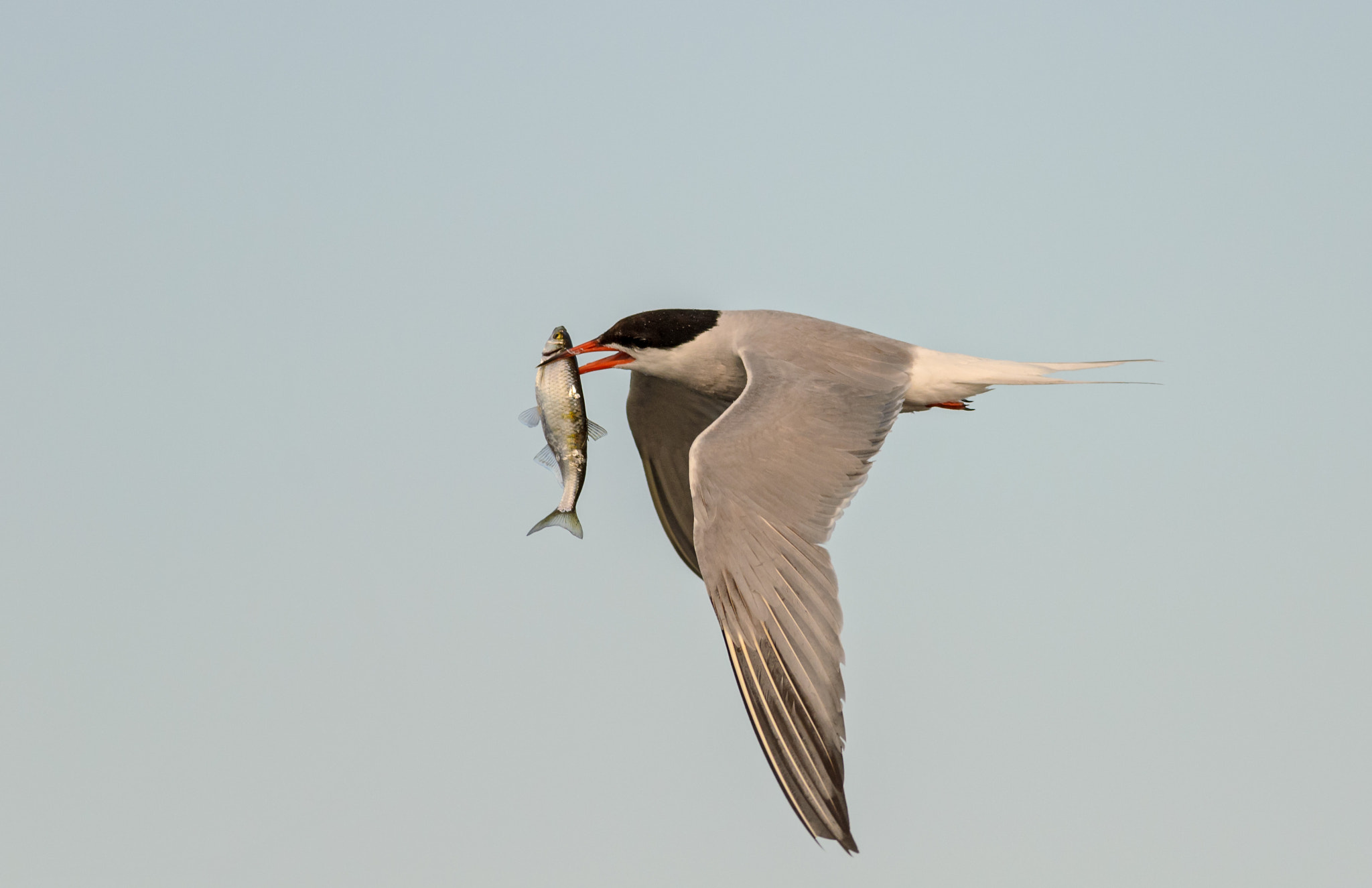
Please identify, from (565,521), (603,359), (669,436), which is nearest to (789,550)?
(565,521)

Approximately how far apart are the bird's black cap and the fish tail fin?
192cm

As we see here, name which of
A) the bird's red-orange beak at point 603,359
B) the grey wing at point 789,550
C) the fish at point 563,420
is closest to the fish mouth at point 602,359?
the bird's red-orange beak at point 603,359

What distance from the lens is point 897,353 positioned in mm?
10953

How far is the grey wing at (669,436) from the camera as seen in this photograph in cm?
1259

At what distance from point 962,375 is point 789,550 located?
11.0ft

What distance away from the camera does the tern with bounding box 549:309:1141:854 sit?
26.3ft

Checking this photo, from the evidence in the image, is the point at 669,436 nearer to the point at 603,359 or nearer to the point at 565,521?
the point at 603,359

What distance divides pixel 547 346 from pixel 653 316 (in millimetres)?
997

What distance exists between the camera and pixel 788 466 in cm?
905

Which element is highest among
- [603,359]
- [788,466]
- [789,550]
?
[603,359]

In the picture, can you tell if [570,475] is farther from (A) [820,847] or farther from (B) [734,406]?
(A) [820,847]

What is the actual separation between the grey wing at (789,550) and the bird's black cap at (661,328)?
1440 millimetres

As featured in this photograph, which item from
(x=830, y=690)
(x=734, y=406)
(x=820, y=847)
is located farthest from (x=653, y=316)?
(x=820, y=847)

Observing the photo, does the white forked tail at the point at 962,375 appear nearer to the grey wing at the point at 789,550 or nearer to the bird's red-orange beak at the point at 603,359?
the grey wing at the point at 789,550
